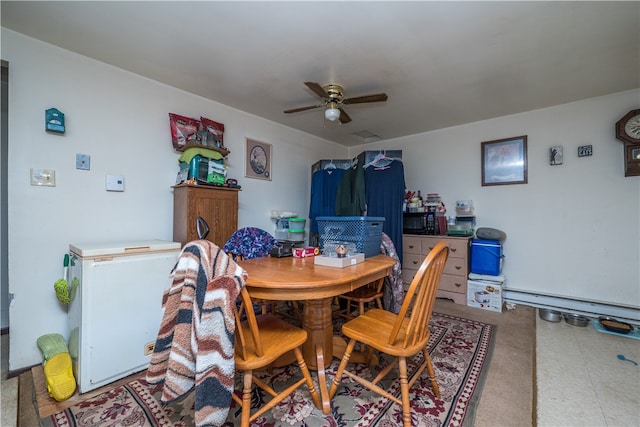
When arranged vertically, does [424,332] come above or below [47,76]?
below

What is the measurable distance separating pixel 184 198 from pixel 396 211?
8.06 feet

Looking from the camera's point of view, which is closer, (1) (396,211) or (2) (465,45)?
(2) (465,45)

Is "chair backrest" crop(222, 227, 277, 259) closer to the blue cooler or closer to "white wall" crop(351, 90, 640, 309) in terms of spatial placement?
the blue cooler

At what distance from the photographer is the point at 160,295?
6.12ft

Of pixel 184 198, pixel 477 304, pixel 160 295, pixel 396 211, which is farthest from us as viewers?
pixel 396 211

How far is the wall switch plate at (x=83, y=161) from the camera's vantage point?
202 centimetres

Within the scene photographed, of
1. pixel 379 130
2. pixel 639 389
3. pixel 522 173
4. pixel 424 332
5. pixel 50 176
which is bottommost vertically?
pixel 639 389

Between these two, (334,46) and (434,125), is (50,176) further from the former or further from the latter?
(434,125)

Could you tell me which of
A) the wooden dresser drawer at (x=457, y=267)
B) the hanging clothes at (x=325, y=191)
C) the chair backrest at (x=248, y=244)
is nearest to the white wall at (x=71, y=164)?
the chair backrest at (x=248, y=244)

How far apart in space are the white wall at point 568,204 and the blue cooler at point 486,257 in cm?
31

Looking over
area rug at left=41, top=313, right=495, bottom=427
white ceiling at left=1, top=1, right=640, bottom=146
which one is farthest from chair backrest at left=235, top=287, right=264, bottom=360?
white ceiling at left=1, top=1, right=640, bottom=146

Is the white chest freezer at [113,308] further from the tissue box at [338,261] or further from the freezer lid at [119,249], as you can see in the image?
the tissue box at [338,261]

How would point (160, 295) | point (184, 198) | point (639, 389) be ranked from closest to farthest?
point (639, 389), point (160, 295), point (184, 198)

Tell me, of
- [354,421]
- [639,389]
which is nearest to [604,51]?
[639,389]
